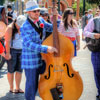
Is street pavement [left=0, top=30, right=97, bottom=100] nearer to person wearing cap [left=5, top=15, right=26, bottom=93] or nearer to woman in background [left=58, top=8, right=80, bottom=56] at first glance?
person wearing cap [left=5, top=15, right=26, bottom=93]

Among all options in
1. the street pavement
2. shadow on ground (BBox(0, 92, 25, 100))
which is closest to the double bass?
the street pavement

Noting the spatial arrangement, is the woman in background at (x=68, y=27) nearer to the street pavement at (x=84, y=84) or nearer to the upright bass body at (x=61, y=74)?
the street pavement at (x=84, y=84)

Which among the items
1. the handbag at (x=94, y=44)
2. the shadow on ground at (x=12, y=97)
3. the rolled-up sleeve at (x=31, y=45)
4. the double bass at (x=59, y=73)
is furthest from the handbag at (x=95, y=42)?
the shadow on ground at (x=12, y=97)

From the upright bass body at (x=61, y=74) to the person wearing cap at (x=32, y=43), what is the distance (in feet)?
0.48

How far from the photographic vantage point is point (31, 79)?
4340 mm

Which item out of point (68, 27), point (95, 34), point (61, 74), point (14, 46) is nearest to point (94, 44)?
point (95, 34)

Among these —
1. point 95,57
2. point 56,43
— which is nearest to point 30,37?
point 56,43

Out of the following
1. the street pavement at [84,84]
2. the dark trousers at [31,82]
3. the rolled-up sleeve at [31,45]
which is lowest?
the street pavement at [84,84]

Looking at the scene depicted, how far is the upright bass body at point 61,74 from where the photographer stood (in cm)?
415

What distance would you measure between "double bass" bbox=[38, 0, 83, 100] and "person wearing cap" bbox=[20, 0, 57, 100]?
5.4 inches

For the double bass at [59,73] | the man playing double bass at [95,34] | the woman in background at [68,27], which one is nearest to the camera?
the double bass at [59,73]

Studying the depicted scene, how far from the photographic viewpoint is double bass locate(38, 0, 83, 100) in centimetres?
414

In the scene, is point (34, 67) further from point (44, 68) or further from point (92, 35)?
point (92, 35)

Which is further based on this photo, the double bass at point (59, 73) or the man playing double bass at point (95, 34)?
the man playing double bass at point (95, 34)
